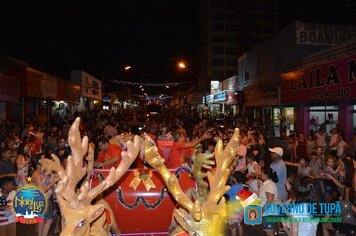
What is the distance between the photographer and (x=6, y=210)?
6.00 m

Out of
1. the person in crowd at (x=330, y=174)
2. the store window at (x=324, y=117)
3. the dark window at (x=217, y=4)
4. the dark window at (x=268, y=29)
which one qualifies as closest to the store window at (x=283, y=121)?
the store window at (x=324, y=117)

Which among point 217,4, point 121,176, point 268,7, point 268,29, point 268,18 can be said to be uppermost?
point 268,7

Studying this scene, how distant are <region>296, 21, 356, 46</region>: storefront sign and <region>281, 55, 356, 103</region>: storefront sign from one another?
4443 millimetres

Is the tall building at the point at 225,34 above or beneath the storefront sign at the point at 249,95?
above

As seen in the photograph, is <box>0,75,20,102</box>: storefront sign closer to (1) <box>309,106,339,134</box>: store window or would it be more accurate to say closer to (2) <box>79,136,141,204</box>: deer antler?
(1) <box>309,106,339,134</box>: store window

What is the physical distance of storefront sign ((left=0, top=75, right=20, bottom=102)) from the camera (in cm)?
1795

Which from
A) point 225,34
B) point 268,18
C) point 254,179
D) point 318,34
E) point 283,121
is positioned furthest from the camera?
point 268,18

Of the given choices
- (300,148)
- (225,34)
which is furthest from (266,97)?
(225,34)

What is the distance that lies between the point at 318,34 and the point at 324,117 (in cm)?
869

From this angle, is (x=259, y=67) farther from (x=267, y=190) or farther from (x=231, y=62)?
(x=231, y=62)

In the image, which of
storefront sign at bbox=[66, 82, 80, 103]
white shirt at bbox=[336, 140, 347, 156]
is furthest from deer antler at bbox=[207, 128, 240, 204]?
storefront sign at bbox=[66, 82, 80, 103]

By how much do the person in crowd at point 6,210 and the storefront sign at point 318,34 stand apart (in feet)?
78.9

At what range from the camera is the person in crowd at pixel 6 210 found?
5.98m

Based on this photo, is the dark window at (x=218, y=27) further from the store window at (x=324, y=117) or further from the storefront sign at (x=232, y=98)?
the store window at (x=324, y=117)
